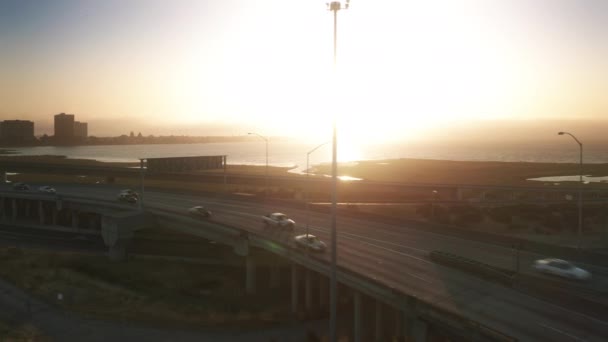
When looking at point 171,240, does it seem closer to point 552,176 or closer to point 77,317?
point 77,317

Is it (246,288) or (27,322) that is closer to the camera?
(27,322)

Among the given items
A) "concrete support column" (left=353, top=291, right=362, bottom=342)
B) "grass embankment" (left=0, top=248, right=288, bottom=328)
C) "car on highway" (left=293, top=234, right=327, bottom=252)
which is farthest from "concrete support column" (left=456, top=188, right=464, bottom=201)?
"concrete support column" (left=353, top=291, right=362, bottom=342)

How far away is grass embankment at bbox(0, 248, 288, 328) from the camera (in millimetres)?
33938

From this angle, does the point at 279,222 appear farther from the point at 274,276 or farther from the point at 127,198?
the point at 127,198

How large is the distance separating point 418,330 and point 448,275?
6.03m

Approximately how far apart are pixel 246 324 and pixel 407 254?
12.8 meters

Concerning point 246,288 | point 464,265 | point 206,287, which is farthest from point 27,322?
point 464,265

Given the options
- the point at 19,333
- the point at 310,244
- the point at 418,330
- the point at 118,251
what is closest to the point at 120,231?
the point at 118,251

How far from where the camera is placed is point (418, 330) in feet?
77.7

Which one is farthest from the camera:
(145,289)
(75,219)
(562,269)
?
(75,219)

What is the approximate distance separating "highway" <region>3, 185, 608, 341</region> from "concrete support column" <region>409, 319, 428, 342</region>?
1.29 meters

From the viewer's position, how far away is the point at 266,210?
179 ft

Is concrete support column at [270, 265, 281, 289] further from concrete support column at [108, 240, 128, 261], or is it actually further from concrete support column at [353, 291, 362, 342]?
concrete support column at [108, 240, 128, 261]

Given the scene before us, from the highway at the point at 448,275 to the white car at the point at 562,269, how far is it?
26.6 inches
